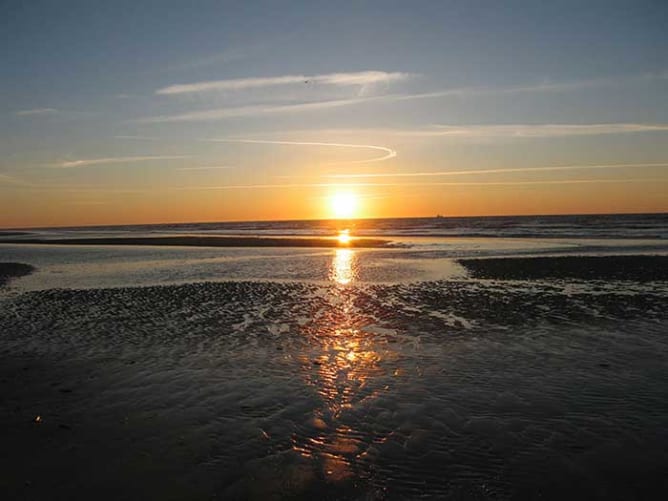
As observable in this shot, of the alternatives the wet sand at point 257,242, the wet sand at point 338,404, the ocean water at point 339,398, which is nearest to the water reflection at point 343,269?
the ocean water at point 339,398

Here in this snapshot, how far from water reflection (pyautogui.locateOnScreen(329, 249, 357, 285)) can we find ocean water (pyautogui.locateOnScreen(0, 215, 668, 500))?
21.1 feet

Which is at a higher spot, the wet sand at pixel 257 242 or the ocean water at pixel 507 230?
the ocean water at pixel 507 230

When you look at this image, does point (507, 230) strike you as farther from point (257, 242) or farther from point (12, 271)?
point (12, 271)

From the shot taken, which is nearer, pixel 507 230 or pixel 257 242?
pixel 257 242

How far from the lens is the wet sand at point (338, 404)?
20.3ft

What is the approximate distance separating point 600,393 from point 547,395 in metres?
1.01

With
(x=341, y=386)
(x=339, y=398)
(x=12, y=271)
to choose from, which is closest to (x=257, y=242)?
(x=12, y=271)

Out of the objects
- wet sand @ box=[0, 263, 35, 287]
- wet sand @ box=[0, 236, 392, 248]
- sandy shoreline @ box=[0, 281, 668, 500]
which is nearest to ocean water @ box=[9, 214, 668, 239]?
wet sand @ box=[0, 236, 392, 248]

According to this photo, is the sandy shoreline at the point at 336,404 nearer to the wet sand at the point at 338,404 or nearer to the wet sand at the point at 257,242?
the wet sand at the point at 338,404

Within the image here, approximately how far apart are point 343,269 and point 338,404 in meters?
22.2

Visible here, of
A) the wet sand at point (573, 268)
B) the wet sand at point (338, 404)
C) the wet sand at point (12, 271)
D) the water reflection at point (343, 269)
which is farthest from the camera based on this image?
the wet sand at point (12, 271)

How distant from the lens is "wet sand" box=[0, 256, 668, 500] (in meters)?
6.18

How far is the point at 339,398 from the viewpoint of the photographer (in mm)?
9039

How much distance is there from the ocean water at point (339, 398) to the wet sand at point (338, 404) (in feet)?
0.13
